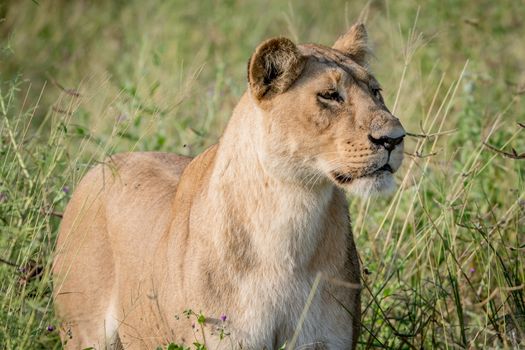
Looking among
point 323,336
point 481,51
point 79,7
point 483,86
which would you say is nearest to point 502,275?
point 323,336

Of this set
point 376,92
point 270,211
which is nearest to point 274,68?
point 376,92

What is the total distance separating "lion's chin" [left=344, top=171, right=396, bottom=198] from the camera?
398 cm

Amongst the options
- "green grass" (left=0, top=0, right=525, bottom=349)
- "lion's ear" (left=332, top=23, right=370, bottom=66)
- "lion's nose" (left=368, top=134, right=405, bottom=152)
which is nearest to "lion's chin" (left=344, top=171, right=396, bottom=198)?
"lion's nose" (left=368, top=134, right=405, bottom=152)

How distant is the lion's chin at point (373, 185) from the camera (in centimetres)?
398

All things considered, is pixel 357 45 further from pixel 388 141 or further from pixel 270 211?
pixel 270 211

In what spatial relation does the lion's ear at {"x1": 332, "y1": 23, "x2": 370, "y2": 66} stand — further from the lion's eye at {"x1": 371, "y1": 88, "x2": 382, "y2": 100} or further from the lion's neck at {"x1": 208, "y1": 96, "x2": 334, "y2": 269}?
the lion's neck at {"x1": 208, "y1": 96, "x2": 334, "y2": 269}

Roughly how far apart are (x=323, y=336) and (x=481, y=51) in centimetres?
518

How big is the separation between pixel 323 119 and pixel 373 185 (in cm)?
31

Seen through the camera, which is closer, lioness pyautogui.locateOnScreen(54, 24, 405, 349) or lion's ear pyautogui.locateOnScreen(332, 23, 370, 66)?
lioness pyautogui.locateOnScreen(54, 24, 405, 349)

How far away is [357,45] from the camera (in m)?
4.64

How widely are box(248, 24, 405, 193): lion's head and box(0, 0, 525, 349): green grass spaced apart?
0.43m

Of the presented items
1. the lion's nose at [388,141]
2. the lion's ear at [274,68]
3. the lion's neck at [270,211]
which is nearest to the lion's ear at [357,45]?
the lion's ear at [274,68]

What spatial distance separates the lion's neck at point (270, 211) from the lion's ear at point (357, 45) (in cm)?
66

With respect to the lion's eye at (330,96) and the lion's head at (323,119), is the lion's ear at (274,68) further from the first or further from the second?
the lion's eye at (330,96)
